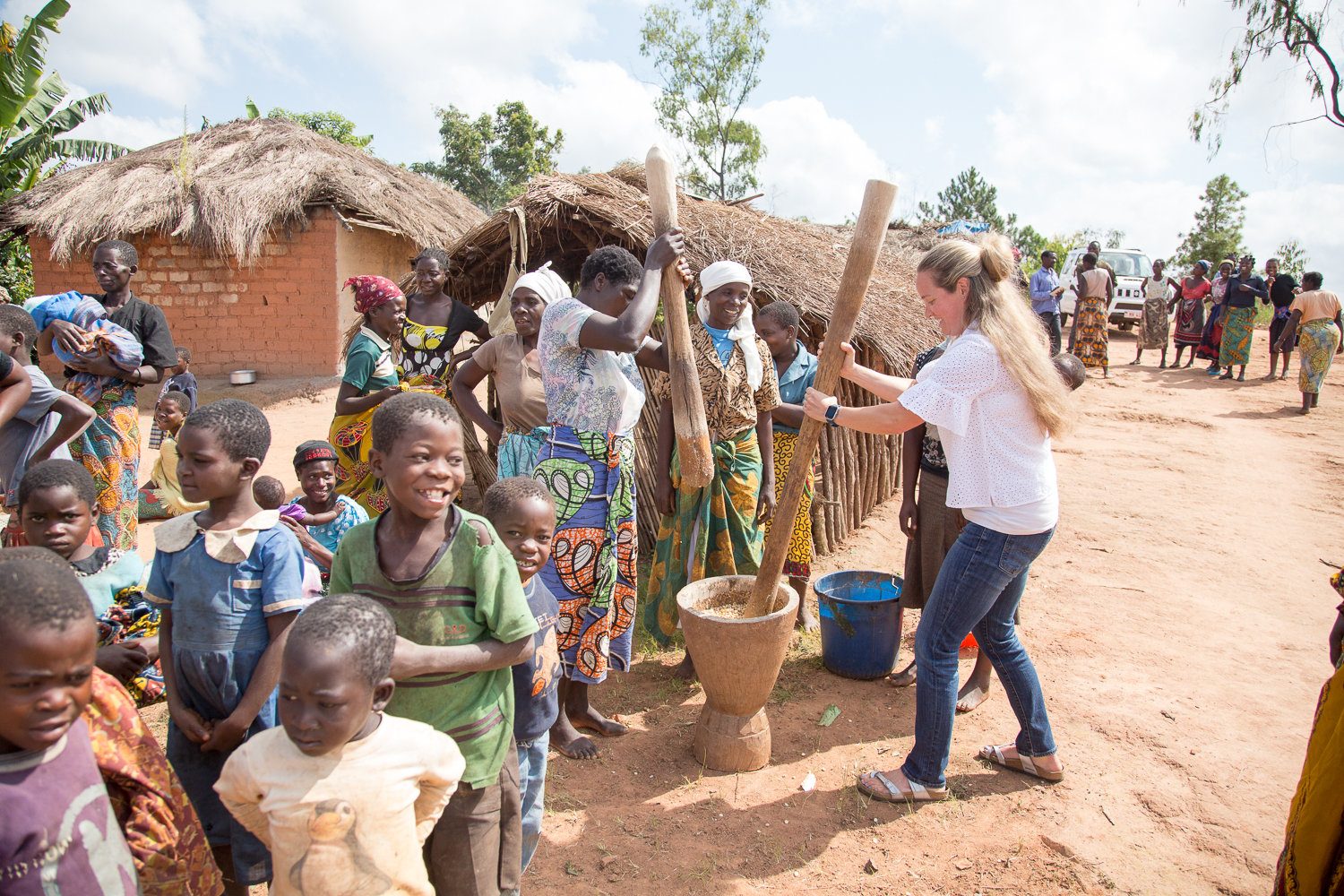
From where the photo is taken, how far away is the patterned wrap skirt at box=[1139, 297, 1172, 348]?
14664 millimetres

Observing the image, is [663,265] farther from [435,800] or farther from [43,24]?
[43,24]

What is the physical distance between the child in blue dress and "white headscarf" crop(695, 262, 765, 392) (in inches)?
87.0

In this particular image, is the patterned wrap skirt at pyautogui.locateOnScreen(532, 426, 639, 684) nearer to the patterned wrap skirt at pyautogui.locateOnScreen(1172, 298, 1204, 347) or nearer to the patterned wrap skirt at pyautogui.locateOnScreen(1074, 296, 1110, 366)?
the patterned wrap skirt at pyautogui.locateOnScreen(1074, 296, 1110, 366)

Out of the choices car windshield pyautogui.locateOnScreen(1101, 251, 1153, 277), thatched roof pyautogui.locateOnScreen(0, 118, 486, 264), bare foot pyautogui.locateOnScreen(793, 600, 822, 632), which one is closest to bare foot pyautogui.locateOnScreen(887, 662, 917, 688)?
bare foot pyautogui.locateOnScreen(793, 600, 822, 632)

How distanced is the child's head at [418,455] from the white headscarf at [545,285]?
1.62m

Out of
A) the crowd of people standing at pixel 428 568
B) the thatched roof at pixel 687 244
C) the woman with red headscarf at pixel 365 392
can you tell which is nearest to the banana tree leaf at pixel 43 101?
the thatched roof at pixel 687 244

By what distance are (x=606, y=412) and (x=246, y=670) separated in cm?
147

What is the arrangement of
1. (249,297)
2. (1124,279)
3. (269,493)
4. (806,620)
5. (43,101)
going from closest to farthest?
(269,493) < (806,620) < (249,297) < (43,101) < (1124,279)

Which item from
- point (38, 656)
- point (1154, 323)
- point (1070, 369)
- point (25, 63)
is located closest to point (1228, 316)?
point (1154, 323)

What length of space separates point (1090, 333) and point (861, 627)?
11.2 meters

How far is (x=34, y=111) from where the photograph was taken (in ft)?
38.5

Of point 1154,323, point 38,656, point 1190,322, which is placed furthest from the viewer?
point 1154,323

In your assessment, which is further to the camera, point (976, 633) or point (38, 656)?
point (976, 633)

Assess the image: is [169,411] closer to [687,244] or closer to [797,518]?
[687,244]
